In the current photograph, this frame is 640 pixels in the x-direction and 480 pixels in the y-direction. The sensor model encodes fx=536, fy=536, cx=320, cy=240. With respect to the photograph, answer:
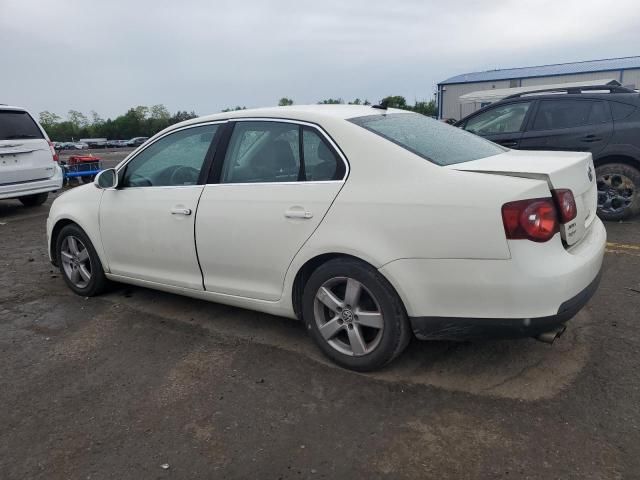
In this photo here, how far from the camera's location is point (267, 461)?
2.46 meters

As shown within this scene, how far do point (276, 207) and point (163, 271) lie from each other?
4.19 feet

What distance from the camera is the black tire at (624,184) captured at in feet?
22.0

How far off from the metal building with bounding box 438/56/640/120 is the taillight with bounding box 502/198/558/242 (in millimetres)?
31467

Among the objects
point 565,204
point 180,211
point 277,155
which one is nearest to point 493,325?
point 565,204

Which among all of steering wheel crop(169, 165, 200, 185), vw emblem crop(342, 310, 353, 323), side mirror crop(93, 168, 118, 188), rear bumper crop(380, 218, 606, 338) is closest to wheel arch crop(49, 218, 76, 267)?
side mirror crop(93, 168, 118, 188)

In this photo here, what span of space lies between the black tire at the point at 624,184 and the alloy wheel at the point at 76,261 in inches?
240

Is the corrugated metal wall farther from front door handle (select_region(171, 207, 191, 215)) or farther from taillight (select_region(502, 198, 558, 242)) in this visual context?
taillight (select_region(502, 198, 558, 242))

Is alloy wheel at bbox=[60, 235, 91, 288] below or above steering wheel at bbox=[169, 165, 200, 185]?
below

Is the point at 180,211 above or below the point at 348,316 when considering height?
above

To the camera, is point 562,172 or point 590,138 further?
point 590,138

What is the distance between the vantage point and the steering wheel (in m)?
3.84

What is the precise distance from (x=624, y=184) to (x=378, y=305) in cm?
533

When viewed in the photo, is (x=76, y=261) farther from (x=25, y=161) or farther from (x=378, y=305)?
(x=25, y=161)

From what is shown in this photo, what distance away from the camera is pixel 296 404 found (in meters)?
2.91
